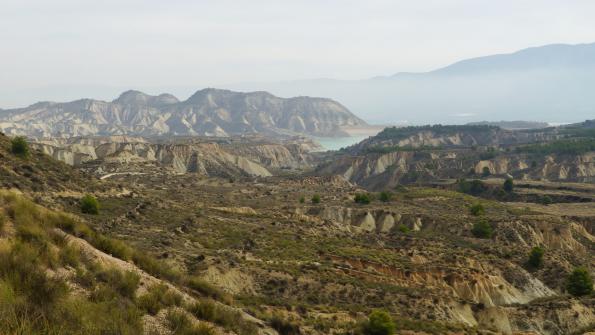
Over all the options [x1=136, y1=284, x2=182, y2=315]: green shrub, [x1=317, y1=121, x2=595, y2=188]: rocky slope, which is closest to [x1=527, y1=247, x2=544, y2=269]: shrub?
[x1=136, y1=284, x2=182, y2=315]: green shrub

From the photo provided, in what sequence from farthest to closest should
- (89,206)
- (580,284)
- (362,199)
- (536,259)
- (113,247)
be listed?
(362,199) → (536,259) → (580,284) → (89,206) → (113,247)

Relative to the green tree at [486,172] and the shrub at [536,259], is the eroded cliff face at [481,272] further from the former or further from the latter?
the green tree at [486,172]

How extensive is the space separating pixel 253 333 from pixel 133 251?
5.27m

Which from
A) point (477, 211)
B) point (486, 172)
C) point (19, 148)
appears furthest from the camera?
point (486, 172)

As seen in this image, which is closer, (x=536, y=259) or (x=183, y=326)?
(x=183, y=326)

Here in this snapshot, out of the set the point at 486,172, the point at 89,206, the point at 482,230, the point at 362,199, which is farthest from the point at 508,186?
the point at 89,206

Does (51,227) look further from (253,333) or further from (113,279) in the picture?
(253,333)

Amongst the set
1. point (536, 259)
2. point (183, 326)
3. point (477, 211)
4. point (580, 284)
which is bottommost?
point (580, 284)

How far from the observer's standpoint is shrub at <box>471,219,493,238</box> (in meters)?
66.9

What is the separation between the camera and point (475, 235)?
221 ft

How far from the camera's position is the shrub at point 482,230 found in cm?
6688

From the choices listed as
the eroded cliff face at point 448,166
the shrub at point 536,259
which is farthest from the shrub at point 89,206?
the eroded cliff face at point 448,166

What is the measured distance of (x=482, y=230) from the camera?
67.1 meters

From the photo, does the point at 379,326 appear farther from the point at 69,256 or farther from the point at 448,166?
the point at 448,166
